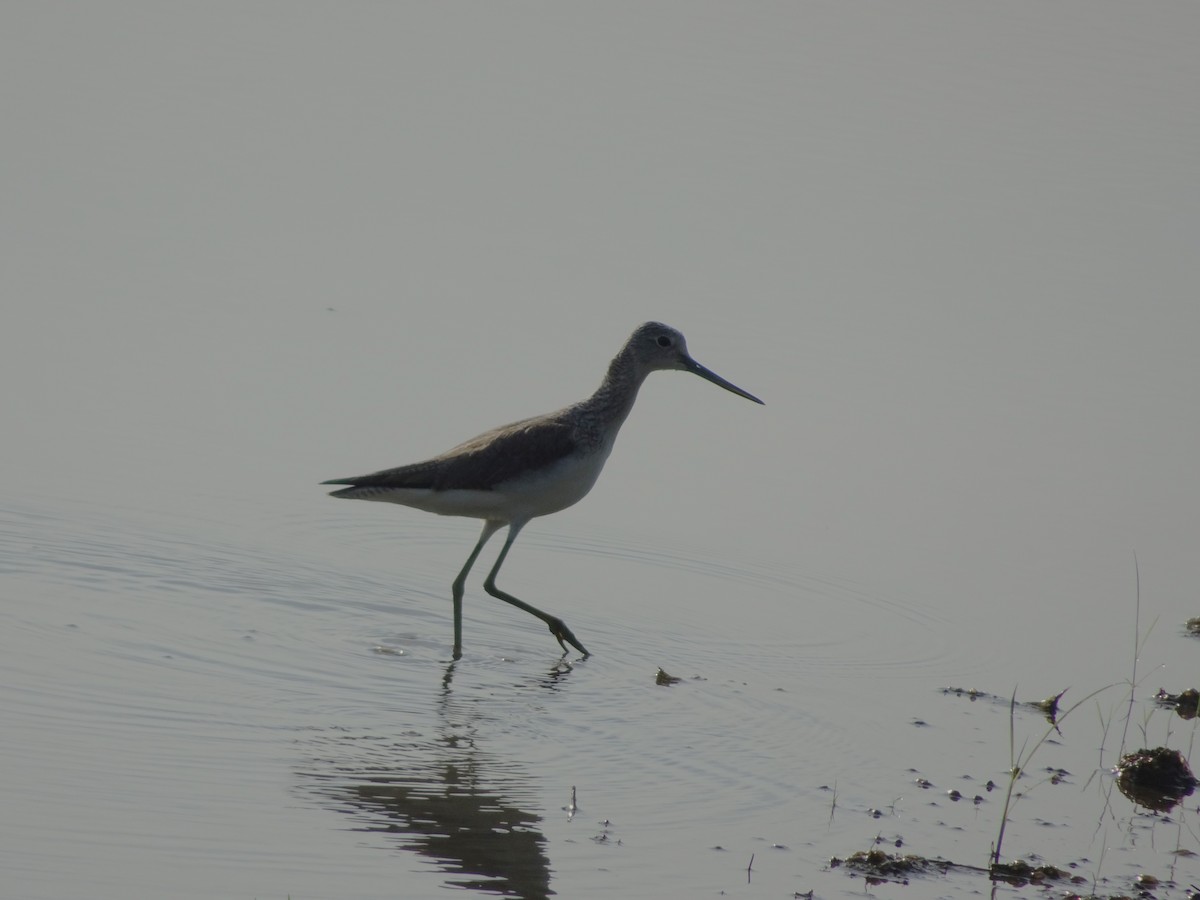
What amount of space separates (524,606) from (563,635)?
41 cm

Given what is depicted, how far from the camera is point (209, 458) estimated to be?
36.6ft

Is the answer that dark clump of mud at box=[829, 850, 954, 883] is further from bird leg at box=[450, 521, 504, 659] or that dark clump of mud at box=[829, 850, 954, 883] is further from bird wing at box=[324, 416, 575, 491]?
bird wing at box=[324, 416, 575, 491]

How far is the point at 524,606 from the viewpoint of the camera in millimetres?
9594

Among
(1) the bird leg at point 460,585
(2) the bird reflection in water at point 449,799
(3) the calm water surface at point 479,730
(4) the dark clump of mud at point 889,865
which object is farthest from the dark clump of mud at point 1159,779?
(1) the bird leg at point 460,585

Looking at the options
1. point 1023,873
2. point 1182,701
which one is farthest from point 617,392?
point 1023,873

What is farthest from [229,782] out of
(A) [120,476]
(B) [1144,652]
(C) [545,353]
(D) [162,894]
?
(C) [545,353]

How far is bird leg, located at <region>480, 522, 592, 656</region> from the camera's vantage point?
30.3 ft

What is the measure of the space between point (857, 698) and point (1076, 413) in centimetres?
537

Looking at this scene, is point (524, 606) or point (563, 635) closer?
point (563, 635)

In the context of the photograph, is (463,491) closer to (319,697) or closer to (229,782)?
(319,697)

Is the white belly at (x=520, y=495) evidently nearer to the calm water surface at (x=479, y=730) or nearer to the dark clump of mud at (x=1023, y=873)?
the calm water surface at (x=479, y=730)

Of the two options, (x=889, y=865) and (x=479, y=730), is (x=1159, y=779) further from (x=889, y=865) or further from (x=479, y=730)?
(x=479, y=730)

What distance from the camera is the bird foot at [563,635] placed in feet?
30.1

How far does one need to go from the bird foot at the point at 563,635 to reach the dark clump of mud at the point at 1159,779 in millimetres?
2844
